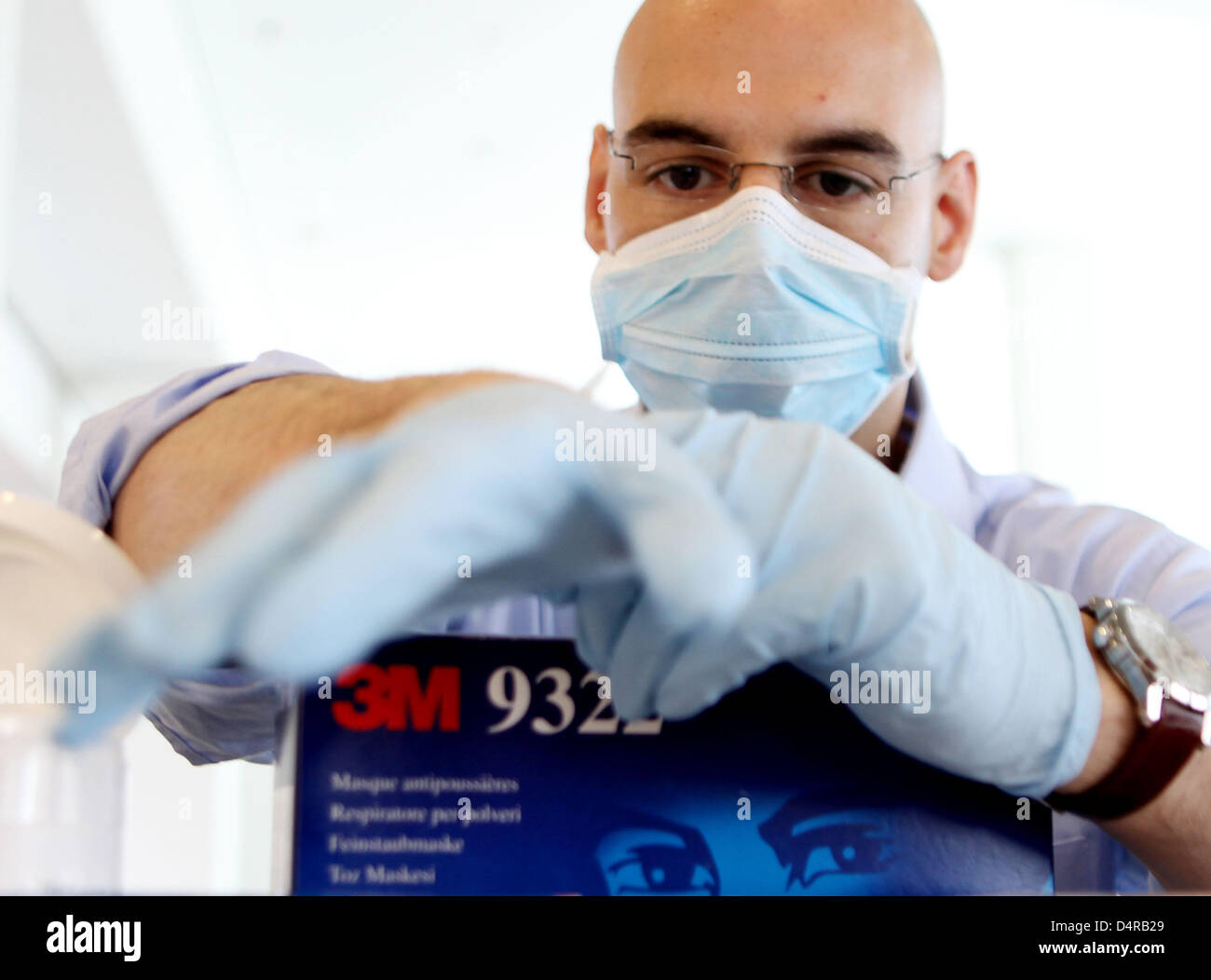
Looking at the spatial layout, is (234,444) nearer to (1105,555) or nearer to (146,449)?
(146,449)

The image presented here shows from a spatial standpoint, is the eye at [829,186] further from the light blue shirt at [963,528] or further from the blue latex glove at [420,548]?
the blue latex glove at [420,548]

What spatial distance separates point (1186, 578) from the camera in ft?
2.48

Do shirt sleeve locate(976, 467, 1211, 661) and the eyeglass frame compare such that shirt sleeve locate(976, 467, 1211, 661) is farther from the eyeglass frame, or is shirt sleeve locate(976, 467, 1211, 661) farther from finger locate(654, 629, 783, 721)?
finger locate(654, 629, 783, 721)

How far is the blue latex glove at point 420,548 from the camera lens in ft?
0.94

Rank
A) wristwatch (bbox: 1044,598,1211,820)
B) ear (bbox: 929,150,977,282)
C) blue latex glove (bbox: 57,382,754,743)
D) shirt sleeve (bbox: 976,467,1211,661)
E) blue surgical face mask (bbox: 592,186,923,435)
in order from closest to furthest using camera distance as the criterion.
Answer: blue latex glove (bbox: 57,382,754,743)
wristwatch (bbox: 1044,598,1211,820)
shirt sleeve (bbox: 976,467,1211,661)
blue surgical face mask (bbox: 592,186,923,435)
ear (bbox: 929,150,977,282)

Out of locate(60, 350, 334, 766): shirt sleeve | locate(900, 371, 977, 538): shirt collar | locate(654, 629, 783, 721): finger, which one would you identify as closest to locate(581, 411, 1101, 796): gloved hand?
locate(654, 629, 783, 721): finger

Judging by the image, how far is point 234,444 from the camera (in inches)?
19.2

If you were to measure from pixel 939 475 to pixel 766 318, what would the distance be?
0.19 m

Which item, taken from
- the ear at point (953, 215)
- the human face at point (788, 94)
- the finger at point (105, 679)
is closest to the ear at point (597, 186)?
the human face at point (788, 94)

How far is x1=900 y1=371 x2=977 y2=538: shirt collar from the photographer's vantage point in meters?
0.90

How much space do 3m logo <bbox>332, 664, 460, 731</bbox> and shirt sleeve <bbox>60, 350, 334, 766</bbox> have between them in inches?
4.2
